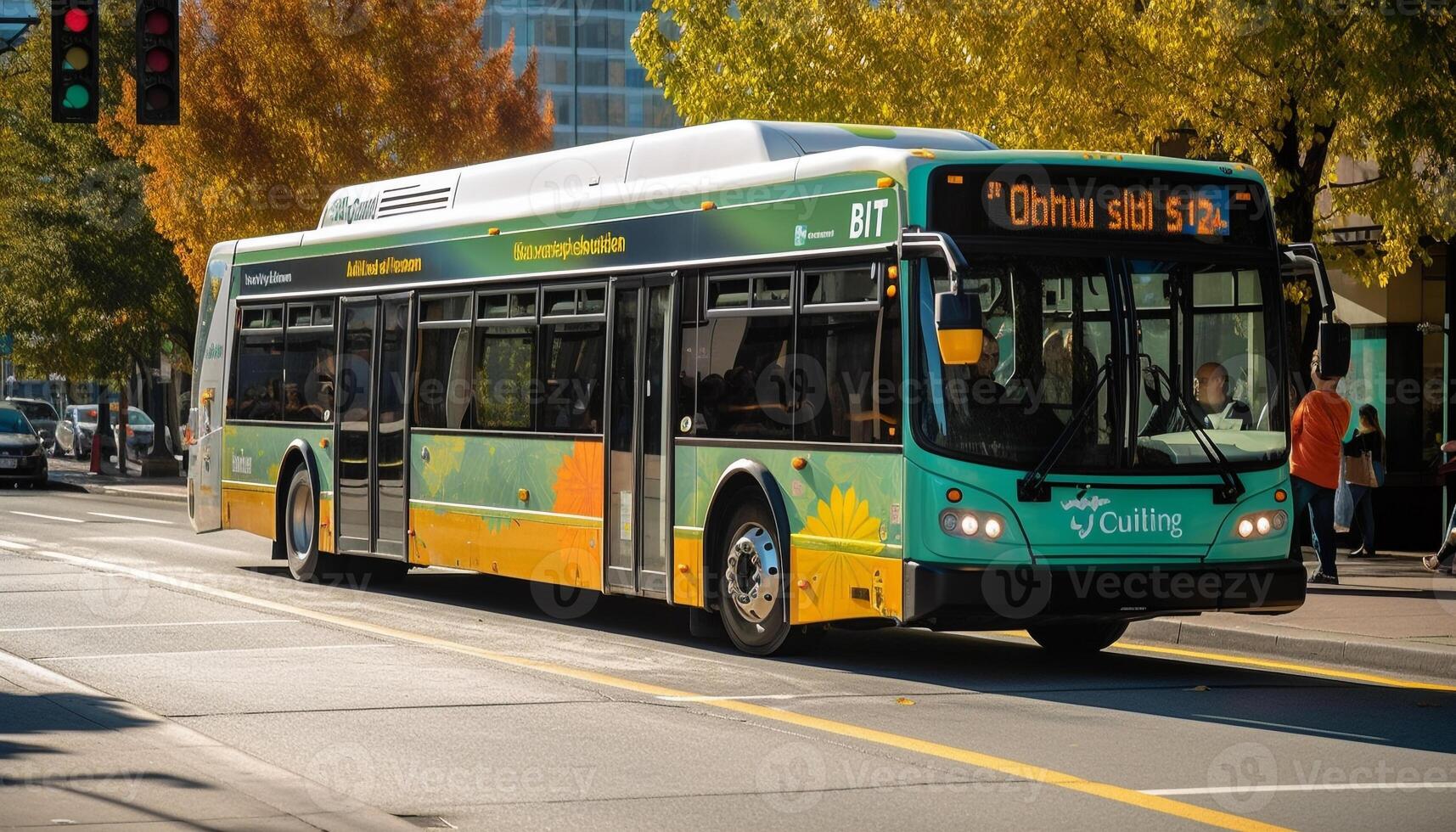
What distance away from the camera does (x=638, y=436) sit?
45.3ft

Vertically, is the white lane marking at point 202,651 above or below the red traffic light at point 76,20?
below

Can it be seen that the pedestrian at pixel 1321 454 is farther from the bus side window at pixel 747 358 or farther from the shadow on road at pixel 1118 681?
the bus side window at pixel 747 358

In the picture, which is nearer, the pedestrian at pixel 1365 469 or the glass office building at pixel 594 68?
the pedestrian at pixel 1365 469

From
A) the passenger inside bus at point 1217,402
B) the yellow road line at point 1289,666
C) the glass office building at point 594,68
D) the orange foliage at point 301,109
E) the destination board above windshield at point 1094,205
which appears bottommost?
the yellow road line at point 1289,666

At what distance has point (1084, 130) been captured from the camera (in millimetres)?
18797

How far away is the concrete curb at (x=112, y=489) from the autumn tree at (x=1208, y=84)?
712 inches

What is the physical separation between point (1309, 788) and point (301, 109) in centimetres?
2759

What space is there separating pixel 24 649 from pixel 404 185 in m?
6.43

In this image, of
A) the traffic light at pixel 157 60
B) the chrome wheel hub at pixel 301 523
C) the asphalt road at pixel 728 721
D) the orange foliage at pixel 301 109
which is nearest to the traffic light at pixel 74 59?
the traffic light at pixel 157 60

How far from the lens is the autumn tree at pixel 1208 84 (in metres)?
16.1

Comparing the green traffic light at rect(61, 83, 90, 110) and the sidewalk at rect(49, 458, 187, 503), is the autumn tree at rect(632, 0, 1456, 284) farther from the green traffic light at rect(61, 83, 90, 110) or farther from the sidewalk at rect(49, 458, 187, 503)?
the sidewalk at rect(49, 458, 187, 503)
